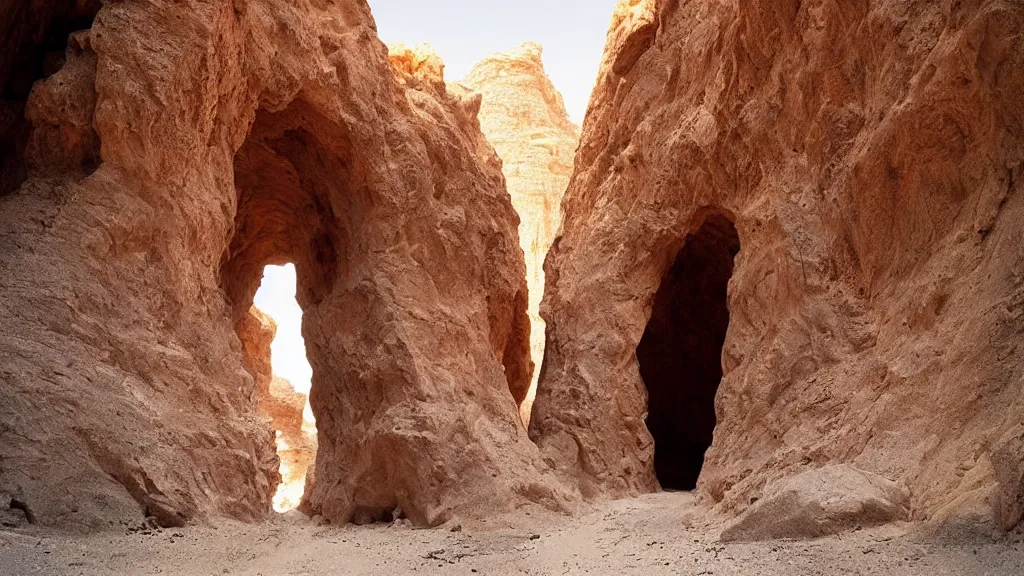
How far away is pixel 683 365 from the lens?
1374 centimetres

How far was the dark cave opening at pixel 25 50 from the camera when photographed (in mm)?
7512

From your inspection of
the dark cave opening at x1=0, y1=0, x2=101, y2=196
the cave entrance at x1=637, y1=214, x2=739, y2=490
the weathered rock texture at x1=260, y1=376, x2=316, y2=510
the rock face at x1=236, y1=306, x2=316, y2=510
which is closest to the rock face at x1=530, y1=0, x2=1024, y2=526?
the cave entrance at x1=637, y1=214, x2=739, y2=490

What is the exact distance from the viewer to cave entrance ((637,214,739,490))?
1333 centimetres

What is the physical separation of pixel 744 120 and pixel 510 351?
5.39 metres

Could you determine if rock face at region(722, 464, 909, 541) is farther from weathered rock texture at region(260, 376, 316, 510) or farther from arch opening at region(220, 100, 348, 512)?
weathered rock texture at region(260, 376, 316, 510)

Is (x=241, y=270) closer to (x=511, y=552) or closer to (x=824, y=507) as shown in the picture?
(x=511, y=552)

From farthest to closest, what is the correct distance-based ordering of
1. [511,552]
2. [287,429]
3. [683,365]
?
[287,429] < [683,365] < [511,552]

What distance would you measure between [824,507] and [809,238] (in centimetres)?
331

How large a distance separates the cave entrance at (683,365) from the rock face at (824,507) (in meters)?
7.74

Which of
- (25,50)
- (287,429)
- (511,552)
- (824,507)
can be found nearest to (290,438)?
(287,429)

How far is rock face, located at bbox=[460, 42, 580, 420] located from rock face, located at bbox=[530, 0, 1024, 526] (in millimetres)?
11157

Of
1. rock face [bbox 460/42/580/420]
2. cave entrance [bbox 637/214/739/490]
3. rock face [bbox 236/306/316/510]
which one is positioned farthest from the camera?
rock face [bbox 460/42/580/420]

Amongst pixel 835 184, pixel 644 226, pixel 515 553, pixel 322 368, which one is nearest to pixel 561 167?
pixel 644 226

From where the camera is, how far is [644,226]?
10797 mm
